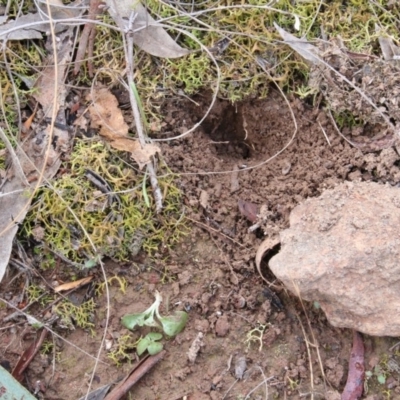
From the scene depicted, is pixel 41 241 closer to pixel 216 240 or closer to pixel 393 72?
pixel 216 240

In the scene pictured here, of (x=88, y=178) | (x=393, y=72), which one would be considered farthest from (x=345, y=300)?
(x=88, y=178)

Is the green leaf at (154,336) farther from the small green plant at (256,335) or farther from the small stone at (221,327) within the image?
the small green plant at (256,335)

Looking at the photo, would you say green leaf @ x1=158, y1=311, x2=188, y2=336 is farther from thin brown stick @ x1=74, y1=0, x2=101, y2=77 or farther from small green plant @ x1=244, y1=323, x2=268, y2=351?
thin brown stick @ x1=74, y1=0, x2=101, y2=77

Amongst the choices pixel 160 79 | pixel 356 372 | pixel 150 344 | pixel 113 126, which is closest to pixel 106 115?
pixel 113 126

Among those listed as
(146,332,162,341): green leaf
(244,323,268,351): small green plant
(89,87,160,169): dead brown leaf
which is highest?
(89,87,160,169): dead brown leaf

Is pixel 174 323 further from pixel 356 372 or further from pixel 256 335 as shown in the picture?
pixel 356 372

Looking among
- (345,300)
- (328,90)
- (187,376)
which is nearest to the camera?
(345,300)

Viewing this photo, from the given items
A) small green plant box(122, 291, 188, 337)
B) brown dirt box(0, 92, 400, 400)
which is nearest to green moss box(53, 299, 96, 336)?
brown dirt box(0, 92, 400, 400)
